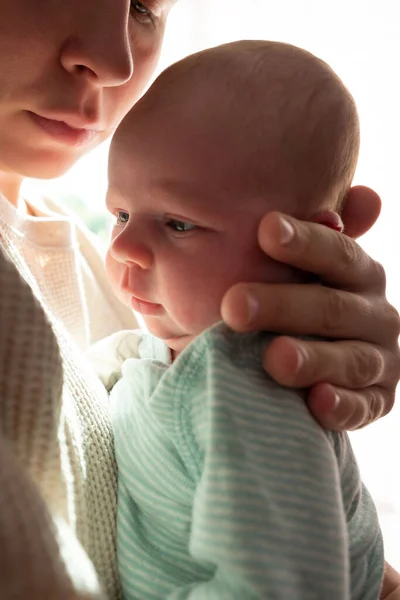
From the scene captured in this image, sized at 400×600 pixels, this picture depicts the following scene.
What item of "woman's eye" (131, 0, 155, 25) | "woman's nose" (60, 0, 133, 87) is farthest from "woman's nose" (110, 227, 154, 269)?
"woman's eye" (131, 0, 155, 25)

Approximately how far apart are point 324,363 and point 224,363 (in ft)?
0.35

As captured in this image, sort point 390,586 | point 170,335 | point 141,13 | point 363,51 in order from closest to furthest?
point 170,335 → point 390,586 → point 141,13 → point 363,51

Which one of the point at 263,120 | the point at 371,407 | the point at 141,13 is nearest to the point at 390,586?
the point at 371,407

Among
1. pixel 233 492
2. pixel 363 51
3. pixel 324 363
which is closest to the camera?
pixel 233 492

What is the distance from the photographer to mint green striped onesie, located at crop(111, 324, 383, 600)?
20.7 inches

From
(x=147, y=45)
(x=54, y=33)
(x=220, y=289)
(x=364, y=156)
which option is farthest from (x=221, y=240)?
(x=364, y=156)

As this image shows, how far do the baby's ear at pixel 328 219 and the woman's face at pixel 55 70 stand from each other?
11.1 inches

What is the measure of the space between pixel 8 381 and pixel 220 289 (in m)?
0.24

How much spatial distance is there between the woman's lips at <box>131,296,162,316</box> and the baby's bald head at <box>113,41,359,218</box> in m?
0.16

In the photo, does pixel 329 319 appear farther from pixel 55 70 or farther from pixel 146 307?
pixel 55 70

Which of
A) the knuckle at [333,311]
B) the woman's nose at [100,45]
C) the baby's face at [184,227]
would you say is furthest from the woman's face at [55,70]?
the knuckle at [333,311]

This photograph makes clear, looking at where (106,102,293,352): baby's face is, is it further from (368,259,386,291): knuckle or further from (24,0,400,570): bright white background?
(24,0,400,570): bright white background

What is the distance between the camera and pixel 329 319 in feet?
2.22

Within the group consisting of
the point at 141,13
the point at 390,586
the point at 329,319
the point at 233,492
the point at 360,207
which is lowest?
the point at 390,586
